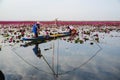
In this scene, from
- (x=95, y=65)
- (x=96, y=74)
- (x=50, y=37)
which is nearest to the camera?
(x=96, y=74)

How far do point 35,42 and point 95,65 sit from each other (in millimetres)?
11072

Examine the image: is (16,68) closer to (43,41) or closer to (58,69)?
(58,69)

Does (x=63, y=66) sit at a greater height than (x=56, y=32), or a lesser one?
greater

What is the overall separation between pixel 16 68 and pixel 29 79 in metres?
2.25

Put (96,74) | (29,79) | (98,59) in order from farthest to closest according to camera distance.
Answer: (98,59)
(96,74)
(29,79)

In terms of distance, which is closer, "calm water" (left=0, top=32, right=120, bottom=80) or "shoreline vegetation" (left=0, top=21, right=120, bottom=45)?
"calm water" (left=0, top=32, right=120, bottom=80)

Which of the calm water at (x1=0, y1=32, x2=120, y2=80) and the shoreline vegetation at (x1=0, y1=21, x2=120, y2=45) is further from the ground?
the calm water at (x1=0, y1=32, x2=120, y2=80)

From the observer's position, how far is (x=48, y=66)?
38.7 ft

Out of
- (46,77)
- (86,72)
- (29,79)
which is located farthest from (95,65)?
(29,79)

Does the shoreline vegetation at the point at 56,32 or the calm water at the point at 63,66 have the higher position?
the calm water at the point at 63,66

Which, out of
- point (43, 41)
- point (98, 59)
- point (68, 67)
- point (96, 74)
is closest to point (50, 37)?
point (43, 41)

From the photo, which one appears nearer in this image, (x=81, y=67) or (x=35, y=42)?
(x=81, y=67)

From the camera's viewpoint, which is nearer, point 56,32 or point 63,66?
point 63,66

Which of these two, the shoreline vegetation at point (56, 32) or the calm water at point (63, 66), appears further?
the shoreline vegetation at point (56, 32)
